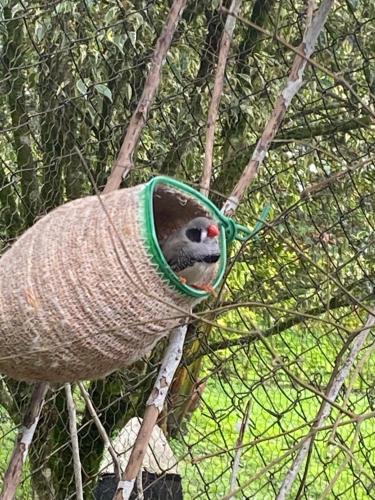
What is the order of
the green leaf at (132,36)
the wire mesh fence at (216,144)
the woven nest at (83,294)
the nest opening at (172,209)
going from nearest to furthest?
the woven nest at (83,294)
the nest opening at (172,209)
the green leaf at (132,36)
the wire mesh fence at (216,144)

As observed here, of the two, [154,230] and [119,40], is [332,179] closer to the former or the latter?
[154,230]

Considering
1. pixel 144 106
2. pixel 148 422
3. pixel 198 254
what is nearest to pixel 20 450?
pixel 148 422

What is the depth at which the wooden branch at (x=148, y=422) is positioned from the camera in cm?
110

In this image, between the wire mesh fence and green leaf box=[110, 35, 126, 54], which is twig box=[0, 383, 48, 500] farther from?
green leaf box=[110, 35, 126, 54]

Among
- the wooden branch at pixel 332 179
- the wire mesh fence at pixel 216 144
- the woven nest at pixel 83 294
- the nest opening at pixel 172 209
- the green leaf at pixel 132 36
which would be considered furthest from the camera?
the wire mesh fence at pixel 216 144

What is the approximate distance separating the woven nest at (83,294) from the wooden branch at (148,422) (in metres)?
0.06

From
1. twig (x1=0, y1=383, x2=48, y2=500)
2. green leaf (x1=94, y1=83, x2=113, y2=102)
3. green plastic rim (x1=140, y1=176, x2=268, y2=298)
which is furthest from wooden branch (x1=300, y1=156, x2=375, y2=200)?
green leaf (x1=94, y1=83, x2=113, y2=102)

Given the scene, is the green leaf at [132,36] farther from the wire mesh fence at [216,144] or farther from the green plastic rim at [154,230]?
the green plastic rim at [154,230]

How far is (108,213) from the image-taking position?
108cm

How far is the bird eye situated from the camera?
119cm

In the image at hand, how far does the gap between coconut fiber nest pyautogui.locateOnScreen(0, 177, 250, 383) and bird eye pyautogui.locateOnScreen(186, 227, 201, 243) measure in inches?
2.6

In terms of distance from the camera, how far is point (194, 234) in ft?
3.93

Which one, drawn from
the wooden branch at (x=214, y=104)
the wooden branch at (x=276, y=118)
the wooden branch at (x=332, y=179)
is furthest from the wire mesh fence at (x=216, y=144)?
the wooden branch at (x=332, y=179)

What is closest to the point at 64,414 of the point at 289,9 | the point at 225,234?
the point at 289,9
